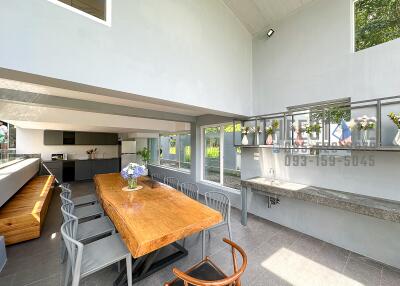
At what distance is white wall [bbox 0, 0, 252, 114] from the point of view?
53.6 inches

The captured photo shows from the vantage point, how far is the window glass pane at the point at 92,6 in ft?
5.55

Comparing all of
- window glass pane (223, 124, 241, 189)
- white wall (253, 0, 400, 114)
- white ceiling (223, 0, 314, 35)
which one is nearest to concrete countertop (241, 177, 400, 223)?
window glass pane (223, 124, 241, 189)

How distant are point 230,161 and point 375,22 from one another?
131 inches

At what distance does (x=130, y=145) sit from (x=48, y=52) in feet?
21.3

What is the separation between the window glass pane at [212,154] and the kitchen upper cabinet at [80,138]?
5085 millimetres

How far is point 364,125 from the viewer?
2.05 metres

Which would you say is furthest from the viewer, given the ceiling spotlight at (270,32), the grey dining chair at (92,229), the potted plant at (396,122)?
the ceiling spotlight at (270,32)

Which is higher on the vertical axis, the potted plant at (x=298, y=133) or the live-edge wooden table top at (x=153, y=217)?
the potted plant at (x=298, y=133)

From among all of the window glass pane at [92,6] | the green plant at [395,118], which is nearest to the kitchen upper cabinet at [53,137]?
the window glass pane at [92,6]

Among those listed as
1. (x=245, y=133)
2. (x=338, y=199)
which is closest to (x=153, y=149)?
(x=245, y=133)

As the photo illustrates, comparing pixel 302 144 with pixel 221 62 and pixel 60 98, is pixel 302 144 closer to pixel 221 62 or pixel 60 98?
pixel 221 62

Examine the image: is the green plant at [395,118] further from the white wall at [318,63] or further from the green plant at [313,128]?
the green plant at [313,128]

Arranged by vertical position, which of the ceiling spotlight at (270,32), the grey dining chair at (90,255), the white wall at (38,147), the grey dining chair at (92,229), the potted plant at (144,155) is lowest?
the grey dining chair at (92,229)

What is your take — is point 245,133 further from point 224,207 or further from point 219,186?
point 219,186
